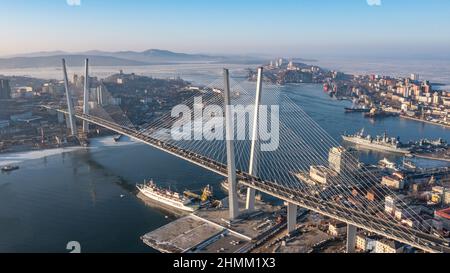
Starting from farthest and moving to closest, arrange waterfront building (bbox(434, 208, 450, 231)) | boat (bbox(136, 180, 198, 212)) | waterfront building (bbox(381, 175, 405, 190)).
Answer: waterfront building (bbox(381, 175, 405, 190)) < boat (bbox(136, 180, 198, 212)) < waterfront building (bbox(434, 208, 450, 231))

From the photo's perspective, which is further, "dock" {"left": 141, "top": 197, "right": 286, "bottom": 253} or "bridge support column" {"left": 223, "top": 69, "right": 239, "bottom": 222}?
"bridge support column" {"left": 223, "top": 69, "right": 239, "bottom": 222}

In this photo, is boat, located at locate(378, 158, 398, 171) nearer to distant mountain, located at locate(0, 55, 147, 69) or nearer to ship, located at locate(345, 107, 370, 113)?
ship, located at locate(345, 107, 370, 113)

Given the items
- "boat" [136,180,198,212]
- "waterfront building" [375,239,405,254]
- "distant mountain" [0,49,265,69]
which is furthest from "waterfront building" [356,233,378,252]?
"distant mountain" [0,49,265,69]

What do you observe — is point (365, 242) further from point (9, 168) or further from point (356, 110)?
point (356, 110)

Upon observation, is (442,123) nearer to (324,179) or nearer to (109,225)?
(324,179)

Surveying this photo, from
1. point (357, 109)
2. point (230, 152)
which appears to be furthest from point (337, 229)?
point (357, 109)

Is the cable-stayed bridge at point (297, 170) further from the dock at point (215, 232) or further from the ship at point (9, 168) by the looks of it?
the ship at point (9, 168)

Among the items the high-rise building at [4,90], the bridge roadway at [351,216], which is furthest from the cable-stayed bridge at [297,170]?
the high-rise building at [4,90]
